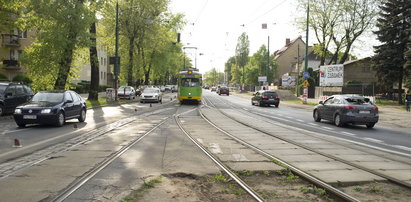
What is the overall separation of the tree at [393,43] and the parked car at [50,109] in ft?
101

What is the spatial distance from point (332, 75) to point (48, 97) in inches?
1203

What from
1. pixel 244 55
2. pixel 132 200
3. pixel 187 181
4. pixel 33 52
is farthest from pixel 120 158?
pixel 244 55

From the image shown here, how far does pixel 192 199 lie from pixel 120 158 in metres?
3.15

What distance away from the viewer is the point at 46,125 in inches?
538

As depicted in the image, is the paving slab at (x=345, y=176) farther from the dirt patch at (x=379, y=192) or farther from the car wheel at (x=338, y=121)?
the car wheel at (x=338, y=121)

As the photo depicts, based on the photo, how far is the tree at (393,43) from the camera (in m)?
33.9

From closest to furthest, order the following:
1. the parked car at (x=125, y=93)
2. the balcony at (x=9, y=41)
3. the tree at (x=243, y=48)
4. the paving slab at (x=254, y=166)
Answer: the paving slab at (x=254, y=166) → the parked car at (x=125, y=93) → the balcony at (x=9, y=41) → the tree at (x=243, y=48)

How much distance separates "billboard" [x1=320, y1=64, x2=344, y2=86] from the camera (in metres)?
36.1

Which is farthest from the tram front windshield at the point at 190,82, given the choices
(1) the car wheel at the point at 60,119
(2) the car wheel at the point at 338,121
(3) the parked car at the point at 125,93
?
(1) the car wheel at the point at 60,119

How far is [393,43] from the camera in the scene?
35219mm

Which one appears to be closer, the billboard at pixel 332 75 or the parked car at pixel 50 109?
the parked car at pixel 50 109

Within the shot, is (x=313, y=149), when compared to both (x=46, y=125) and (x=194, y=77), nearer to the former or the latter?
(x=46, y=125)

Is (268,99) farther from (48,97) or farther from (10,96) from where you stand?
(48,97)

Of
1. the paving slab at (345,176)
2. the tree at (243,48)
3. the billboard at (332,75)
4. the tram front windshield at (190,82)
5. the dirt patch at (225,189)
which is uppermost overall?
the tree at (243,48)
